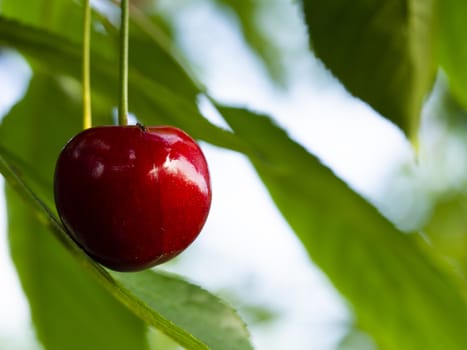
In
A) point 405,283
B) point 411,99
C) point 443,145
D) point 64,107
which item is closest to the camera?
point 411,99

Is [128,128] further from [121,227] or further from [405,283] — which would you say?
[405,283]

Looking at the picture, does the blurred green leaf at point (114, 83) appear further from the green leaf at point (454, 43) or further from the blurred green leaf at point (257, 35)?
the blurred green leaf at point (257, 35)

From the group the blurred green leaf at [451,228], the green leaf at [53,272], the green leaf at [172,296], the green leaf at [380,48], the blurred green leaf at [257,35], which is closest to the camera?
the green leaf at [172,296]

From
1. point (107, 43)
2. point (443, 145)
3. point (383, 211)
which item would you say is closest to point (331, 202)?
point (383, 211)

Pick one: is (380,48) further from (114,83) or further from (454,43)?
(114,83)

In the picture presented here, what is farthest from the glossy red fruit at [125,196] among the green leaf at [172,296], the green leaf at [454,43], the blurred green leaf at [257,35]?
the blurred green leaf at [257,35]

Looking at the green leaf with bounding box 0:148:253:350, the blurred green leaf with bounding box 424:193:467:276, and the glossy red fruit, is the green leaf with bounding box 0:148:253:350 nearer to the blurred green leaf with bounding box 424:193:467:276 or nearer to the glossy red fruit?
the glossy red fruit

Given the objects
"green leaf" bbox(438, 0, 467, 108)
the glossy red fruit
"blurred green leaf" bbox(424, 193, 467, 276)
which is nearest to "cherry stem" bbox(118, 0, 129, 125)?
the glossy red fruit
